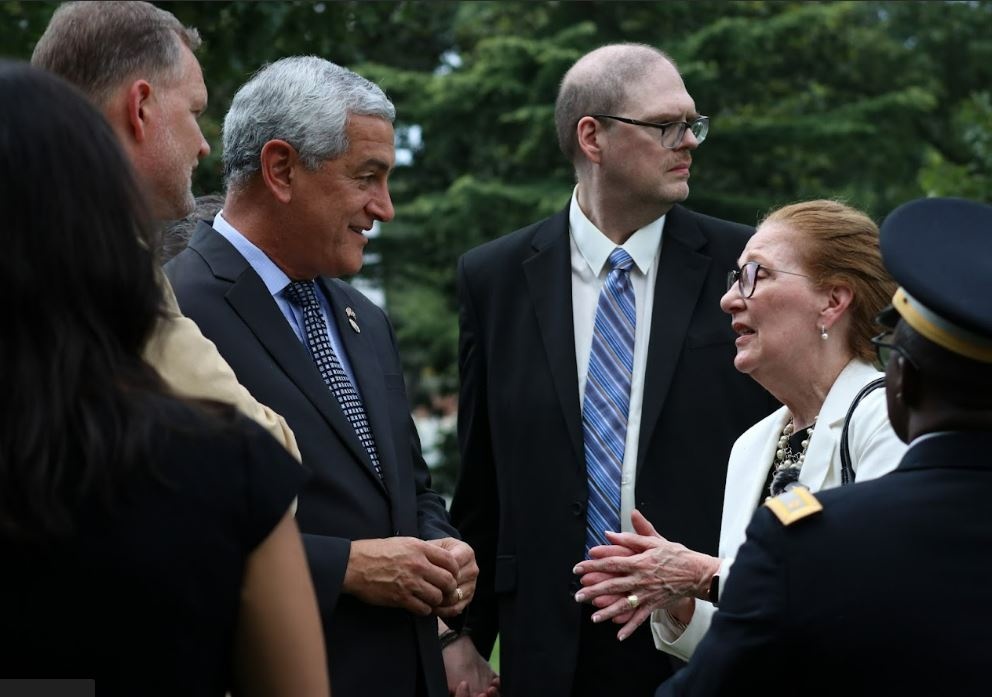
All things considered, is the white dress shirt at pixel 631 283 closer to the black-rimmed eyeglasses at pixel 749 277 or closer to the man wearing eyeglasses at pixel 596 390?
the man wearing eyeglasses at pixel 596 390

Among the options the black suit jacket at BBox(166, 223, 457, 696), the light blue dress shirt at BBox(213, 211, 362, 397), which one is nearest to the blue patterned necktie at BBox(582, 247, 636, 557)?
the black suit jacket at BBox(166, 223, 457, 696)

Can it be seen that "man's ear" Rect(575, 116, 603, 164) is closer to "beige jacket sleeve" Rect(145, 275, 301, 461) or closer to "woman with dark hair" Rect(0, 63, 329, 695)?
"beige jacket sleeve" Rect(145, 275, 301, 461)

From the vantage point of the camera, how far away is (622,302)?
493 cm

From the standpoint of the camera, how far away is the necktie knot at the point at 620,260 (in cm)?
497

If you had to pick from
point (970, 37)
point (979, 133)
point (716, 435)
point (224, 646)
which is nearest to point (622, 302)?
point (716, 435)

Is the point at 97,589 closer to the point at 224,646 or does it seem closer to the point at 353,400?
the point at 224,646

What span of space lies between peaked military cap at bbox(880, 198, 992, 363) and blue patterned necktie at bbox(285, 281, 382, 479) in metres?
1.69

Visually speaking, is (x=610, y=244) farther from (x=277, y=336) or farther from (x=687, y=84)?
(x=687, y=84)

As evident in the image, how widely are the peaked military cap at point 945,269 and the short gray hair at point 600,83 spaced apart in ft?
9.02

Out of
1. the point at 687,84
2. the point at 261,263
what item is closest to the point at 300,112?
the point at 261,263

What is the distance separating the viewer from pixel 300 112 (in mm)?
3955

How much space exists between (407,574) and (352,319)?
0.85 m

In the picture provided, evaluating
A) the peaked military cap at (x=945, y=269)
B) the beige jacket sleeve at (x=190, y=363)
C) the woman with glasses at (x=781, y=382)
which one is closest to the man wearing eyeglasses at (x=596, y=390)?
the woman with glasses at (x=781, y=382)

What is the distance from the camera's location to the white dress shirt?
4762 millimetres
